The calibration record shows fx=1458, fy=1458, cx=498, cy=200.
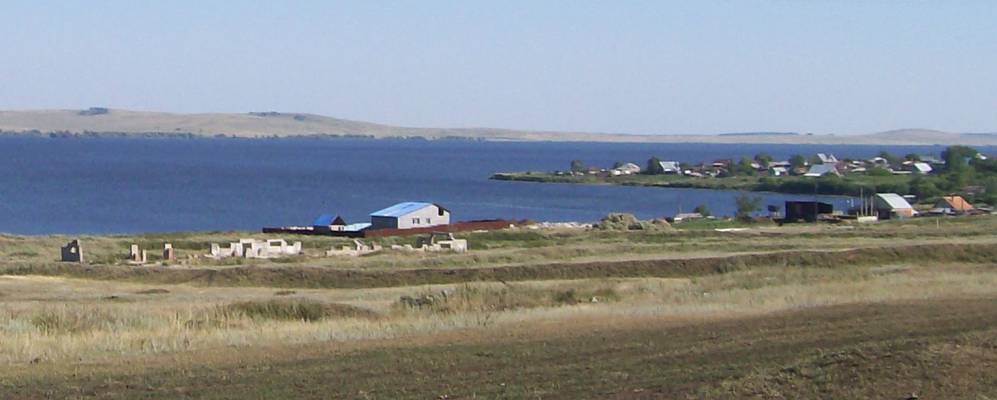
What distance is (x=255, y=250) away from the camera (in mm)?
49656

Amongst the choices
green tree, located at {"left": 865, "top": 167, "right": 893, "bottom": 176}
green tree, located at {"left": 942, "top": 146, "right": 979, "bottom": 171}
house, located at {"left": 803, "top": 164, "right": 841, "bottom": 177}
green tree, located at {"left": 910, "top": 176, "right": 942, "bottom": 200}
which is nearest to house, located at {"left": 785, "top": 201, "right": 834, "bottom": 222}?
green tree, located at {"left": 910, "top": 176, "right": 942, "bottom": 200}

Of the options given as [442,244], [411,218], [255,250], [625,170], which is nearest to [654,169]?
[625,170]

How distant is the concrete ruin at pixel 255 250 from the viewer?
49188 mm

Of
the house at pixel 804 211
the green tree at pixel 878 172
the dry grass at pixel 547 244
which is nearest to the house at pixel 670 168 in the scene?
the green tree at pixel 878 172

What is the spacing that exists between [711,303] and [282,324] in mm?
6919

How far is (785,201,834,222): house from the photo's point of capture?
75.9 metres

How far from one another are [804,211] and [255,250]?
1442 inches

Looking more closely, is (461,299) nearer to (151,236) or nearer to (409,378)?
(409,378)

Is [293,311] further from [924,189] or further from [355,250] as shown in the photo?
[924,189]

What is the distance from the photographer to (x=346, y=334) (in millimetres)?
18047

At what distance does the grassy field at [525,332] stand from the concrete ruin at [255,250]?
9.54 meters

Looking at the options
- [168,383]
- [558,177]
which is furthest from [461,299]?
[558,177]

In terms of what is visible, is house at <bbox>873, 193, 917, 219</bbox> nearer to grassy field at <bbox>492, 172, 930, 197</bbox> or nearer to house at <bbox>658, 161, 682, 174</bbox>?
grassy field at <bbox>492, 172, 930, 197</bbox>

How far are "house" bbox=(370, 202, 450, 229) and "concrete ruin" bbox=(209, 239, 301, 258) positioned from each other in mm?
15141
